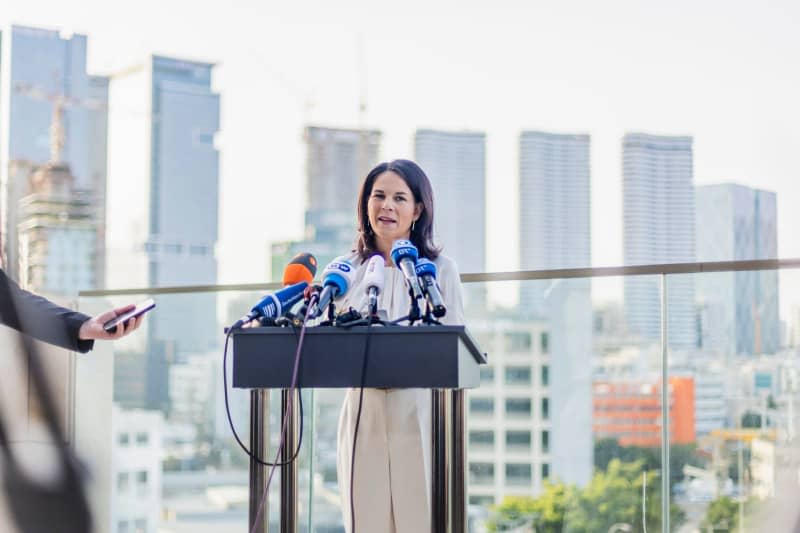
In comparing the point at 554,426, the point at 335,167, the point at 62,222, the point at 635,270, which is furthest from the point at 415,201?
the point at 335,167

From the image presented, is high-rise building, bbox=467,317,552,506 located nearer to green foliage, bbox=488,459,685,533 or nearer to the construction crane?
green foliage, bbox=488,459,685,533

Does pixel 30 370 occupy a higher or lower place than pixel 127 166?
lower

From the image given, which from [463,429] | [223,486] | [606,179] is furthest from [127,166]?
[463,429]

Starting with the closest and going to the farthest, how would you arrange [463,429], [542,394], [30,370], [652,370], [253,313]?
1. [30,370]
2. [253,313]
3. [463,429]
4. [652,370]
5. [542,394]

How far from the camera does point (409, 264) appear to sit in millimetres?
1751

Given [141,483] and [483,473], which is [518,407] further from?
[141,483]

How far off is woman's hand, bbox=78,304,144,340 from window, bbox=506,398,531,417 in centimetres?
338

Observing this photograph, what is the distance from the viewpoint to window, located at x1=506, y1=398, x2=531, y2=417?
4.93m

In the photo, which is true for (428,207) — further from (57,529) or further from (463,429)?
(57,529)

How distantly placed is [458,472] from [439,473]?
4 centimetres

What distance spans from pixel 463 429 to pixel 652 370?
1.71 metres

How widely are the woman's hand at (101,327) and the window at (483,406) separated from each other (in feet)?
8.62

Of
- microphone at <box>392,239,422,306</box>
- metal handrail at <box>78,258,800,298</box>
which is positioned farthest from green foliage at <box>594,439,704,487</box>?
microphone at <box>392,239,422,306</box>

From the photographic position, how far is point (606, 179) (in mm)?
36750
